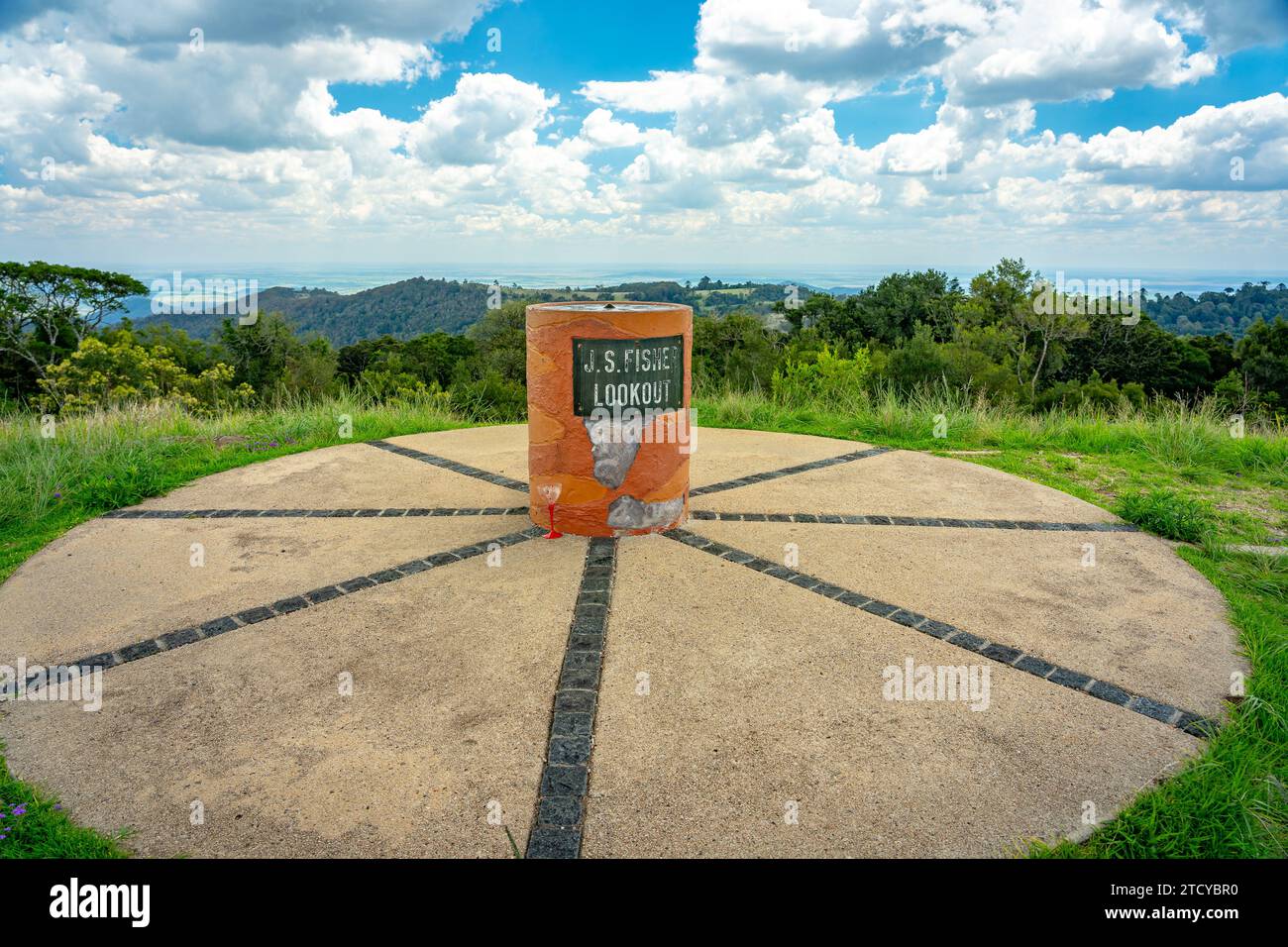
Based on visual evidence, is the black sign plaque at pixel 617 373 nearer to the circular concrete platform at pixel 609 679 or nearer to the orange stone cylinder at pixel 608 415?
the orange stone cylinder at pixel 608 415

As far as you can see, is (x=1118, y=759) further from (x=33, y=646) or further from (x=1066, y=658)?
(x=33, y=646)

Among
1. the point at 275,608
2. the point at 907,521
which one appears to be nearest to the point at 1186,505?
the point at 907,521

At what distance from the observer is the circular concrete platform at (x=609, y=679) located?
2799 millimetres

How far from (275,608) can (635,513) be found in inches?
88.5

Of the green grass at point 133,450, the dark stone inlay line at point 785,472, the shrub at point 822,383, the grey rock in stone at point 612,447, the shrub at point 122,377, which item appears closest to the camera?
the grey rock in stone at point 612,447

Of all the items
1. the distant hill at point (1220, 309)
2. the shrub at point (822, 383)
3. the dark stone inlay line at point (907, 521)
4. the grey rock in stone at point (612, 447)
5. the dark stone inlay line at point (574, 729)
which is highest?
the distant hill at point (1220, 309)

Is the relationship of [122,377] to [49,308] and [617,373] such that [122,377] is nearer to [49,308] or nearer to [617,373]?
[49,308]

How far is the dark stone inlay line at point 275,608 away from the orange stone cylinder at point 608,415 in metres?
0.45

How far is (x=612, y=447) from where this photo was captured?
17.7ft

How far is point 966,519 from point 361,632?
14.1ft

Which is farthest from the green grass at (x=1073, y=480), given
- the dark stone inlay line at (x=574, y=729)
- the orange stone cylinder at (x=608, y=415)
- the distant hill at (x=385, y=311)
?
the distant hill at (x=385, y=311)

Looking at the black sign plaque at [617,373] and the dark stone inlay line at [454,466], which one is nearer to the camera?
the black sign plaque at [617,373]

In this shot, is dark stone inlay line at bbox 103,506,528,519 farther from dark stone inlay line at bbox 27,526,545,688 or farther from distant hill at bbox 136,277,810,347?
distant hill at bbox 136,277,810,347
